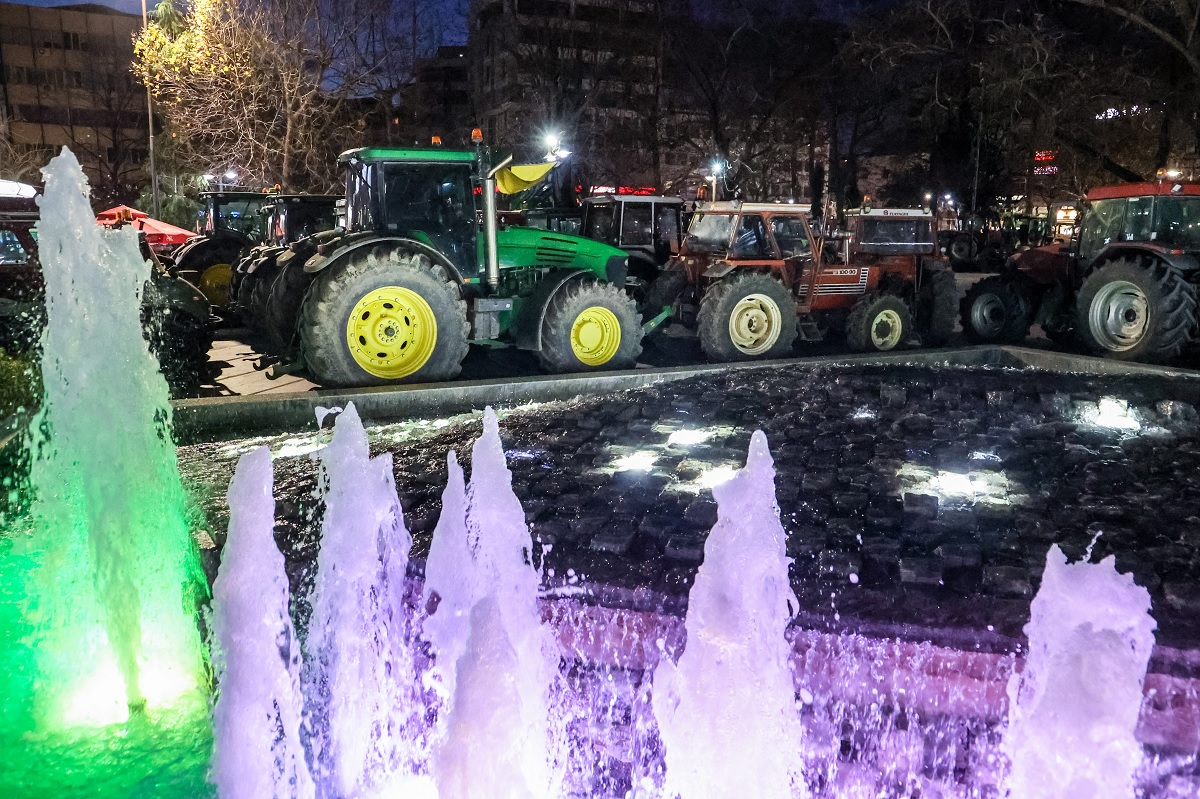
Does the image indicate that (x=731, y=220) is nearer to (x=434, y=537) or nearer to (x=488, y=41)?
(x=434, y=537)

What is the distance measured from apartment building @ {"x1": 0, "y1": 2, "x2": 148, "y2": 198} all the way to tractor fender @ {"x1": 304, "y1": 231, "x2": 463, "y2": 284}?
45.1 m

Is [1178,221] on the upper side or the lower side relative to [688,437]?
upper

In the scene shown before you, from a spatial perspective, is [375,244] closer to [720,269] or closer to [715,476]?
[720,269]

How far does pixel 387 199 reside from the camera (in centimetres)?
897

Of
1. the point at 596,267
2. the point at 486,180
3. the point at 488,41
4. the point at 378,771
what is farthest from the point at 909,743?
the point at 488,41

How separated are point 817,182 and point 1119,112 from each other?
11.4 metres

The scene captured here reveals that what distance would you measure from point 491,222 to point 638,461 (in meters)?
3.86

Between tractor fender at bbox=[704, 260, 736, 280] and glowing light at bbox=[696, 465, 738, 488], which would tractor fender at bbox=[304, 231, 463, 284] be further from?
glowing light at bbox=[696, 465, 738, 488]

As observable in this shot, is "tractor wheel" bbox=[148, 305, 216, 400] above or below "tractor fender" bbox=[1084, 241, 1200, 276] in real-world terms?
below

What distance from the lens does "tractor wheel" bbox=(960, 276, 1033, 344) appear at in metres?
12.2

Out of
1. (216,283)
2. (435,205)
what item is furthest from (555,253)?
(216,283)

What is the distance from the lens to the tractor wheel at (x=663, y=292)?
12.0 metres

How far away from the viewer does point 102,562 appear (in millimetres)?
4375

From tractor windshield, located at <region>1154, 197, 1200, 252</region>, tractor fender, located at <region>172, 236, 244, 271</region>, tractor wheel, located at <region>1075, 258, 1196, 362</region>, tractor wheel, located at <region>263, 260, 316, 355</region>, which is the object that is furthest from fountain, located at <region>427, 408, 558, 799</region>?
tractor fender, located at <region>172, 236, 244, 271</region>
